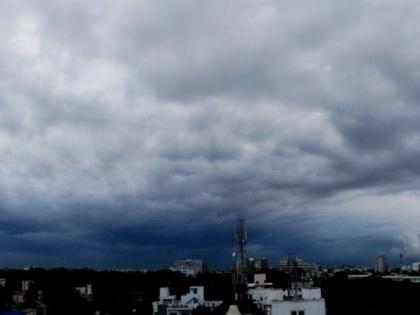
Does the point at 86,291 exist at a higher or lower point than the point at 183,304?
higher

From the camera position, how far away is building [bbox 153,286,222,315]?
2904 inches

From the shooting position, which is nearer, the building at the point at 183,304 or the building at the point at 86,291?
the building at the point at 183,304

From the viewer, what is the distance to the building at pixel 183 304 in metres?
73.8

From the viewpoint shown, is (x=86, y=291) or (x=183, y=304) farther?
(x=86, y=291)

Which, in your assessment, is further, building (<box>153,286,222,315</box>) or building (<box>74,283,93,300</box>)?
building (<box>74,283,93,300</box>)

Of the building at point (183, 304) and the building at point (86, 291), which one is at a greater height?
the building at point (86, 291)

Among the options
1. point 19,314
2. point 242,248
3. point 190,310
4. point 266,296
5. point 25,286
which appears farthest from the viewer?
point 25,286

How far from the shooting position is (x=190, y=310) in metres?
73.8

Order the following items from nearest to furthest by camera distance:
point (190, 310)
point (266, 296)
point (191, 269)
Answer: point (266, 296)
point (190, 310)
point (191, 269)

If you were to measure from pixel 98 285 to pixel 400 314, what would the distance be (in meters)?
65.0

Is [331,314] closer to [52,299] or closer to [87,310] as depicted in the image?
[87,310]

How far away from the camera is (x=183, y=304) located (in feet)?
249

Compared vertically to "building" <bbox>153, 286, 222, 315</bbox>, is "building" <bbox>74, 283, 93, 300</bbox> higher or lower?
higher

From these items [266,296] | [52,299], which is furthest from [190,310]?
[52,299]
